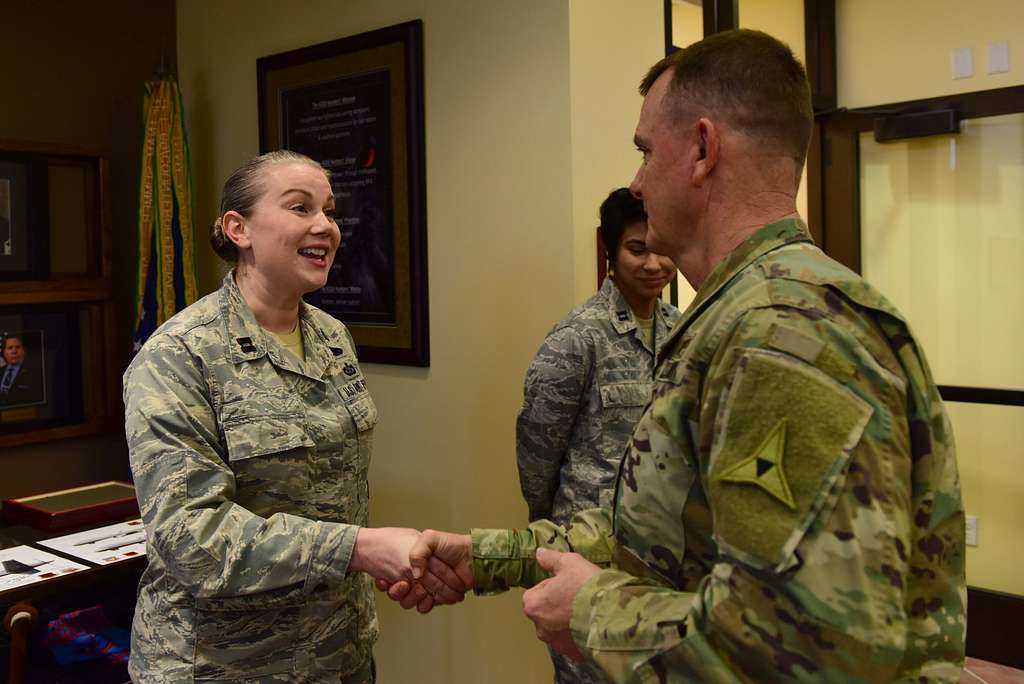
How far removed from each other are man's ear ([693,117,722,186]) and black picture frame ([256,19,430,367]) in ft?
6.18

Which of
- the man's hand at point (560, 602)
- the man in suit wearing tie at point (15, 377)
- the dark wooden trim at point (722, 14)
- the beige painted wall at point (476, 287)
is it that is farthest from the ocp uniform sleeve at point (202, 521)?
the dark wooden trim at point (722, 14)

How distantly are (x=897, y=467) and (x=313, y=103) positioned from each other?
2751mm

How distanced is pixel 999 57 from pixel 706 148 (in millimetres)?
2094

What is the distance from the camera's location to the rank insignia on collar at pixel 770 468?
82 centimetres

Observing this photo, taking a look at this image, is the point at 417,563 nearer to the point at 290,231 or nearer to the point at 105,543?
the point at 290,231

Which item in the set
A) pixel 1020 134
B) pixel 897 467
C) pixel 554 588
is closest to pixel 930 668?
pixel 897 467

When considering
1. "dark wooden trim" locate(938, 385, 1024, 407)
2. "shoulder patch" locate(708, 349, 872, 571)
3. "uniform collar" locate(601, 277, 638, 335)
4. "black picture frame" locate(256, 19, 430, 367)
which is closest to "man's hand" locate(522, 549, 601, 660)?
"shoulder patch" locate(708, 349, 872, 571)

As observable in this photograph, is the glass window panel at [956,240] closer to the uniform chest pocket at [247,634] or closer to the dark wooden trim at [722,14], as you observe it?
the dark wooden trim at [722,14]

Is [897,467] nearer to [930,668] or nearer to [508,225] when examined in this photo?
[930,668]

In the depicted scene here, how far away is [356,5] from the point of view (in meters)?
3.05

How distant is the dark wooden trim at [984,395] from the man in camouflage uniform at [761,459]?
1.96 m

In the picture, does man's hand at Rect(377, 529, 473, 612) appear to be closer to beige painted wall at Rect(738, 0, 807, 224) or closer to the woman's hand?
the woman's hand

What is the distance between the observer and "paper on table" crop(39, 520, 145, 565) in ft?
7.68

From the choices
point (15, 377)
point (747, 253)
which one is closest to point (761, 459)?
point (747, 253)
